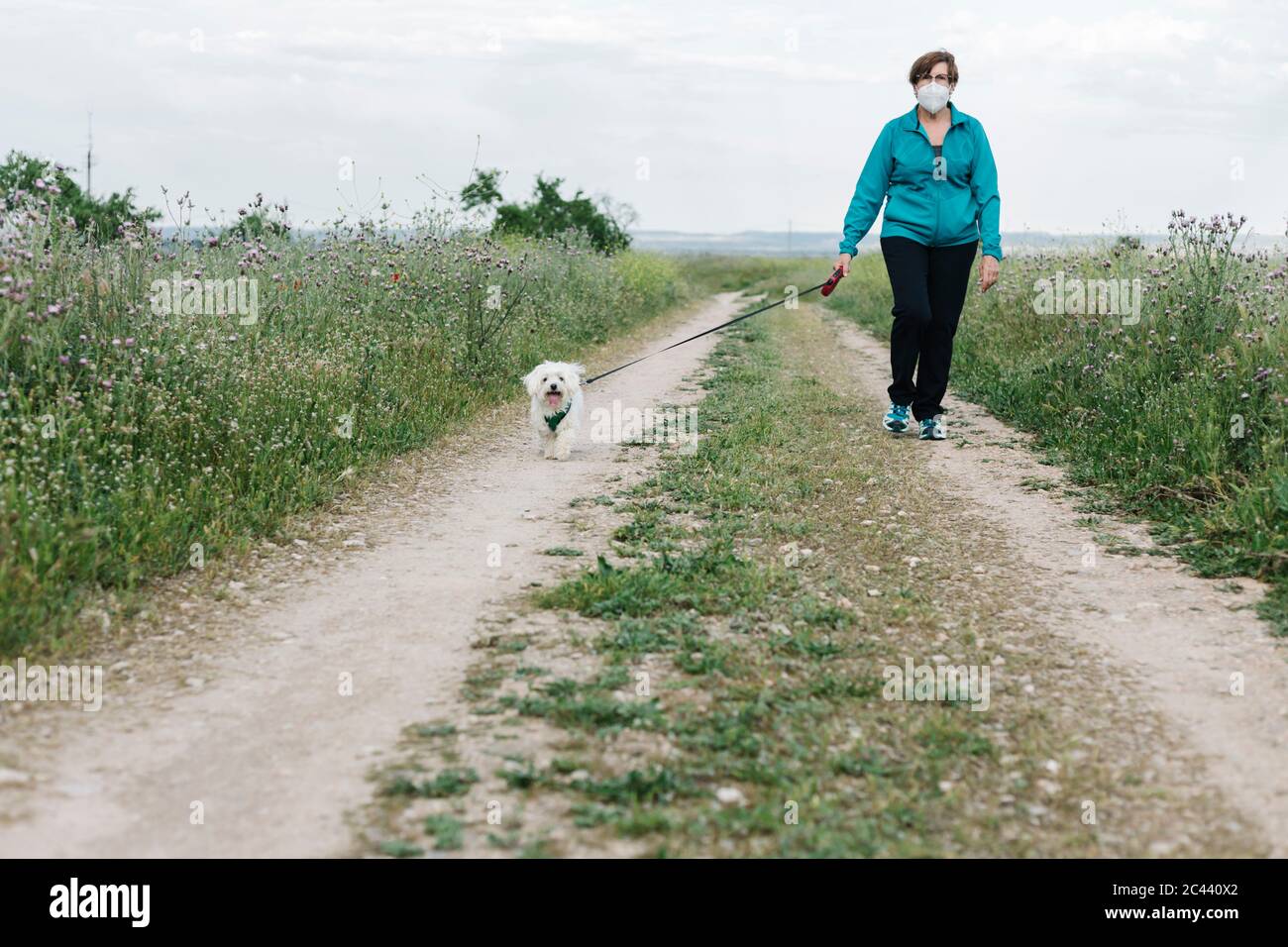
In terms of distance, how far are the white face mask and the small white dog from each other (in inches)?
133

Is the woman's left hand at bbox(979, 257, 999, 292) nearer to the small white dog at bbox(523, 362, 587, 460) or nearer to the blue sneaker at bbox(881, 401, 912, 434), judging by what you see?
the blue sneaker at bbox(881, 401, 912, 434)

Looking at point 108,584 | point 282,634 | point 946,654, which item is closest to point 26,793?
point 282,634

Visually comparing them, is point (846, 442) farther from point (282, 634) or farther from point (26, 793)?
point (26, 793)

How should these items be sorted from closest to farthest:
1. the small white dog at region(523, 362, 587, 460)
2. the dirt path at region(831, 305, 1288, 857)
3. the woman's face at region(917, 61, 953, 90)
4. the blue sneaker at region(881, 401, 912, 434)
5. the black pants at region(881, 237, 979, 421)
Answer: the dirt path at region(831, 305, 1288, 857) < the small white dog at region(523, 362, 587, 460) < the woman's face at region(917, 61, 953, 90) < the black pants at region(881, 237, 979, 421) < the blue sneaker at region(881, 401, 912, 434)

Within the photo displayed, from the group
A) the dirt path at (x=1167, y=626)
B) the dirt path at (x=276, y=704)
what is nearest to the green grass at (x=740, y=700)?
the dirt path at (x=276, y=704)

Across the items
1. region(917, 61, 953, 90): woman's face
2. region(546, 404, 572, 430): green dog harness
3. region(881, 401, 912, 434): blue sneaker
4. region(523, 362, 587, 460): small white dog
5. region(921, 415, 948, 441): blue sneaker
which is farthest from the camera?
region(881, 401, 912, 434): blue sneaker

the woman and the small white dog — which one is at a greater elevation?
the woman

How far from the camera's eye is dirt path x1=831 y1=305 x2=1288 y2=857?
3498 millimetres

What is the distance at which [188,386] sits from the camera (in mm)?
6656

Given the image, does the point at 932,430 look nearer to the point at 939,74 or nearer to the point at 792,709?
the point at 939,74

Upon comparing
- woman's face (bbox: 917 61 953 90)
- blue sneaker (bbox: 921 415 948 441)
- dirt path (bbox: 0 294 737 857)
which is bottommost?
dirt path (bbox: 0 294 737 857)

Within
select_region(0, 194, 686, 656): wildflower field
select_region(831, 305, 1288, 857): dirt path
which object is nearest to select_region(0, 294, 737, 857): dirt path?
select_region(0, 194, 686, 656): wildflower field
